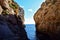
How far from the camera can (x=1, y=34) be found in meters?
24.9

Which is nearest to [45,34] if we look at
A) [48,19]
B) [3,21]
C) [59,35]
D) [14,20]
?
[48,19]

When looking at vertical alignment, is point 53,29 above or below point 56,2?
below

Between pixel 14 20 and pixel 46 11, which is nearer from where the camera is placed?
pixel 14 20

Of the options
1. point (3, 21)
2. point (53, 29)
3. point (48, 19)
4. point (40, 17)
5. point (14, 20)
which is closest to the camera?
point (3, 21)

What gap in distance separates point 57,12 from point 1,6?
13569 mm

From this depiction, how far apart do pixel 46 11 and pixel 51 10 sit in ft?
13.6

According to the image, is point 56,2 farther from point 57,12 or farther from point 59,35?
point 59,35

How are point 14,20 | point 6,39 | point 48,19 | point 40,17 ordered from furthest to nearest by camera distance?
1. point 40,17
2. point 48,19
3. point 14,20
4. point 6,39

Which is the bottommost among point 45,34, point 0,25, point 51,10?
point 45,34

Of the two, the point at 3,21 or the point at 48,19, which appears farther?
the point at 48,19

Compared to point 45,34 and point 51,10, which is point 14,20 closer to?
point 51,10

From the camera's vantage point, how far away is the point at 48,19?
45.1 m

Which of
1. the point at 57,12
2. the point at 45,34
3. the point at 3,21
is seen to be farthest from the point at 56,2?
the point at 3,21

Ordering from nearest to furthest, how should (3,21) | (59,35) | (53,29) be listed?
1. (3,21)
2. (59,35)
3. (53,29)
